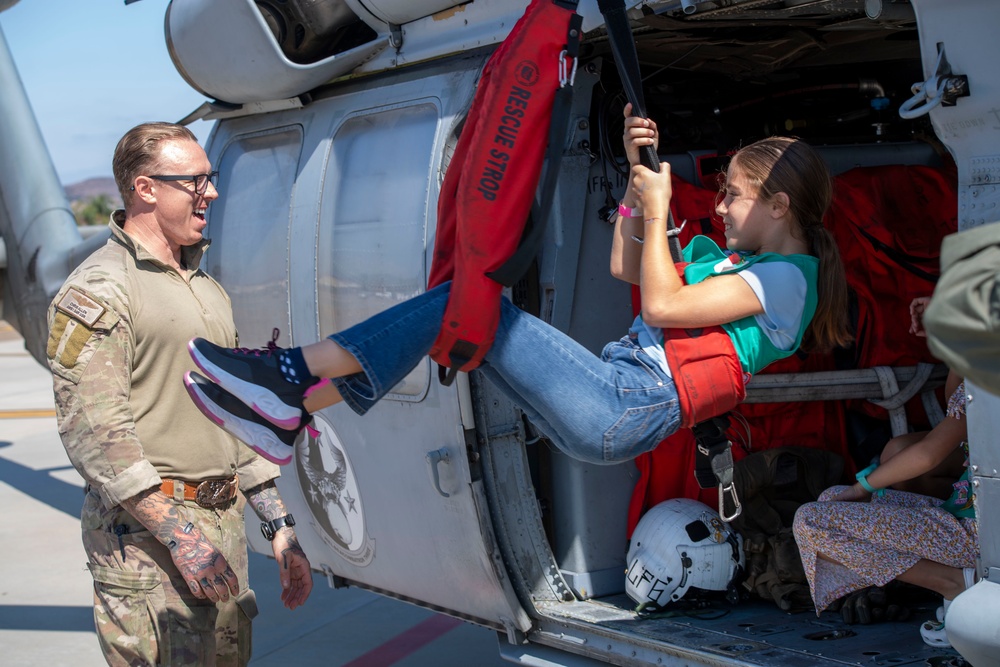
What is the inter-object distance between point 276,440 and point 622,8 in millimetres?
1390

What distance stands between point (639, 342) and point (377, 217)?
1282mm

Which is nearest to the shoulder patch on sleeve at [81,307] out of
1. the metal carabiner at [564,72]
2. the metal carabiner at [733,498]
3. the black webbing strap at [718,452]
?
the metal carabiner at [564,72]

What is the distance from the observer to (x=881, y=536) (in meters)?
3.07

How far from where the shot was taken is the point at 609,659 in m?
3.43

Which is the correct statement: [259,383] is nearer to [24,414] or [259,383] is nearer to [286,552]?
[286,552]

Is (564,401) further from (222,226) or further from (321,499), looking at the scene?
(222,226)

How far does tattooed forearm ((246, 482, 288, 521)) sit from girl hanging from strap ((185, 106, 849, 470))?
2.40 ft

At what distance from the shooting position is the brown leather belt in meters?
3.02

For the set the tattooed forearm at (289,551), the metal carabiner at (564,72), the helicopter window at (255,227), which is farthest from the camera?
the helicopter window at (255,227)

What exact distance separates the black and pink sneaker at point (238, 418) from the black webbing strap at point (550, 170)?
2.15 feet

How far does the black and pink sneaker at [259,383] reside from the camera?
2605 millimetres

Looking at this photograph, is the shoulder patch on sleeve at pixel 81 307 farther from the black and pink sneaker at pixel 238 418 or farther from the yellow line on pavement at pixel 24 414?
the yellow line on pavement at pixel 24 414


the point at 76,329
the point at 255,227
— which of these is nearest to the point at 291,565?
the point at 76,329

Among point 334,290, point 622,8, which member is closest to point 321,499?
point 334,290
